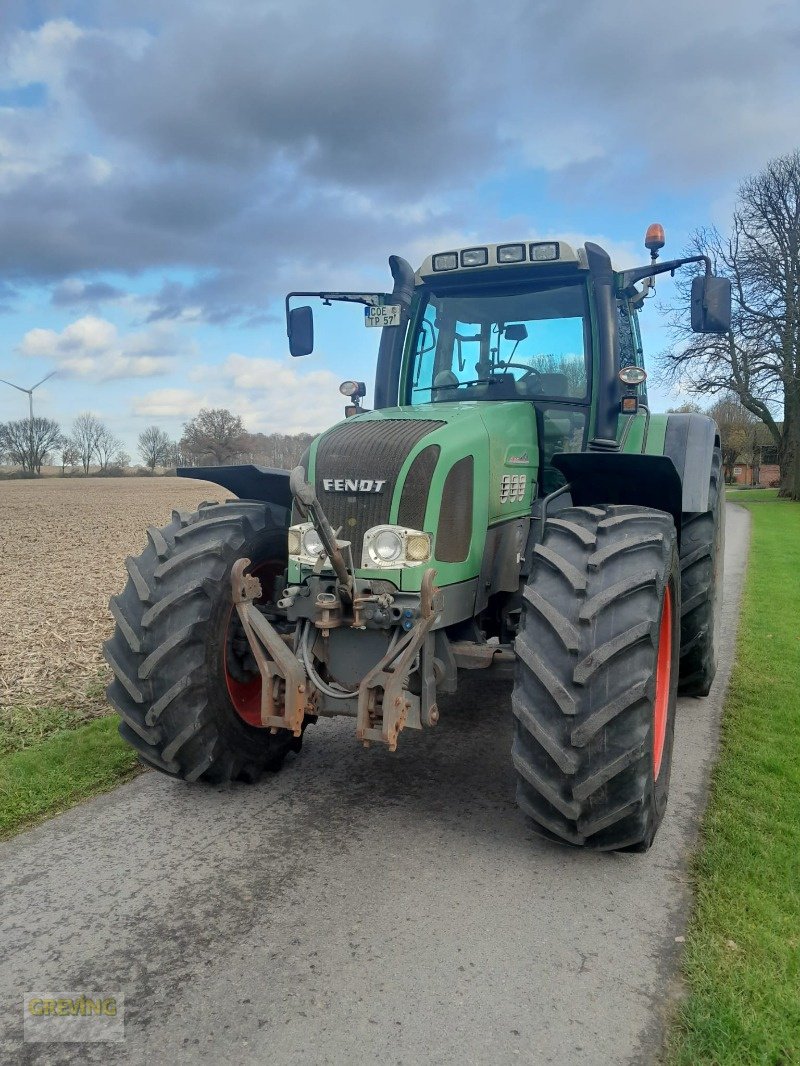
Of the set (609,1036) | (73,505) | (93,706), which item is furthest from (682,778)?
(73,505)

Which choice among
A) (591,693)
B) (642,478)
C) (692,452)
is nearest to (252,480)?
(642,478)

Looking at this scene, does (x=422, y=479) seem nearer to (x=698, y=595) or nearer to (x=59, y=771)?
(x=698, y=595)

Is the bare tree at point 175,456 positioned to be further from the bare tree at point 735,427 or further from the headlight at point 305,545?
the headlight at point 305,545

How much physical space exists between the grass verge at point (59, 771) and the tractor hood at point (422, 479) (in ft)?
6.18

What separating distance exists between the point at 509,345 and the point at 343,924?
3400mm

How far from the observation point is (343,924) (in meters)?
3.03

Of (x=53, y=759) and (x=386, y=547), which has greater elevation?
(x=386, y=547)

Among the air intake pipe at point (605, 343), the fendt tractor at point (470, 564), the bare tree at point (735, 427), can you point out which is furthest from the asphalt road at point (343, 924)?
the bare tree at point (735, 427)

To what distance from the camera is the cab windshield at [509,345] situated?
494 cm

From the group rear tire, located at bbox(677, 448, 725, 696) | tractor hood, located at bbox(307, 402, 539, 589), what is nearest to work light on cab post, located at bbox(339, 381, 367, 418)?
tractor hood, located at bbox(307, 402, 539, 589)

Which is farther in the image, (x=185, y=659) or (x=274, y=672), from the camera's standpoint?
(x=185, y=659)

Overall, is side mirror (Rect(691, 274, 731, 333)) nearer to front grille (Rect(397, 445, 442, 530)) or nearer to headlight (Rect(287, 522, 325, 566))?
front grille (Rect(397, 445, 442, 530))

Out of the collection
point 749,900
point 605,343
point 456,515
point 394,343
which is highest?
point 394,343

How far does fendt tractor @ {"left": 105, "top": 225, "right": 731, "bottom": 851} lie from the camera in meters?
3.26
